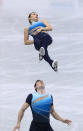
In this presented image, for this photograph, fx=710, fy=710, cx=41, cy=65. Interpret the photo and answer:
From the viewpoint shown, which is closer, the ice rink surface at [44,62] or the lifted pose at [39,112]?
the lifted pose at [39,112]

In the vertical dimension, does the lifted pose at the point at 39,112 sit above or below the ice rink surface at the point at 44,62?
above

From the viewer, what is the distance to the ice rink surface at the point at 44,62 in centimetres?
1531

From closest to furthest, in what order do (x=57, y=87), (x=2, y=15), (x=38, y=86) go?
(x=38, y=86) → (x=57, y=87) → (x=2, y=15)

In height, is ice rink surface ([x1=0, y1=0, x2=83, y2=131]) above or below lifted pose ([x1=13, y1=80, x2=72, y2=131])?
below

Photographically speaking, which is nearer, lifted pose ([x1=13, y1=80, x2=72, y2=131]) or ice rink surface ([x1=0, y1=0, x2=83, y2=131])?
lifted pose ([x1=13, y1=80, x2=72, y2=131])

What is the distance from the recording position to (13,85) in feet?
53.9

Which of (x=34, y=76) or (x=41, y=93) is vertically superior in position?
(x=41, y=93)

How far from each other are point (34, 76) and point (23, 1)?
5.52 m

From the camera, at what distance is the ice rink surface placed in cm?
1531

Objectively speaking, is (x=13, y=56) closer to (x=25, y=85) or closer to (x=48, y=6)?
(x=25, y=85)

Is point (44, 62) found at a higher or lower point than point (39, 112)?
lower

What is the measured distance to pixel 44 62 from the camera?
17812mm

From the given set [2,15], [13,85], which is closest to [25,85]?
[13,85]

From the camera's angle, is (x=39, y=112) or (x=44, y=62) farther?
(x=44, y=62)
